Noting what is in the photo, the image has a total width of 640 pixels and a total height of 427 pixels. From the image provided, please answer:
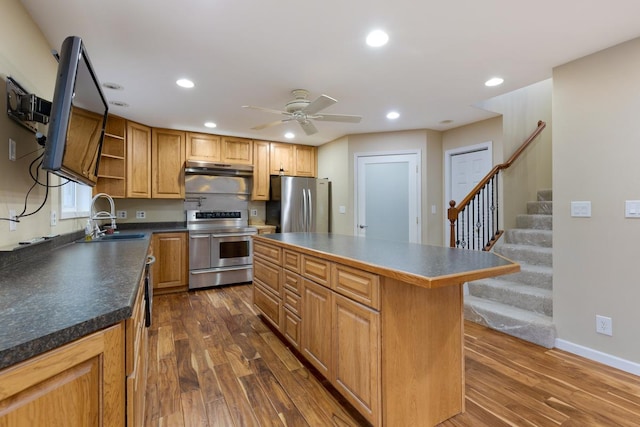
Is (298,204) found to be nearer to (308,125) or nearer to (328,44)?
(308,125)

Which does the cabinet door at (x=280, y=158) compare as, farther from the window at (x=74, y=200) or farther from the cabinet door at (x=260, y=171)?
the window at (x=74, y=200)

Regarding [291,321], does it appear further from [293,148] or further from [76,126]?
[293,148]

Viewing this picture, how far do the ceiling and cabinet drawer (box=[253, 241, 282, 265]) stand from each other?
5.09ft

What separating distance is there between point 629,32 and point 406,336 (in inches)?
100

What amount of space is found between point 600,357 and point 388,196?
9.68ft

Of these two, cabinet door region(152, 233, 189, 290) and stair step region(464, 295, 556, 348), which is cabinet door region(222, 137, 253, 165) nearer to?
cabinet door region(152, 233, 189, 290)

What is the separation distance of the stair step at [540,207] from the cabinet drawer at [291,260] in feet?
11.2

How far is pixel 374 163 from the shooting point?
15.3ft

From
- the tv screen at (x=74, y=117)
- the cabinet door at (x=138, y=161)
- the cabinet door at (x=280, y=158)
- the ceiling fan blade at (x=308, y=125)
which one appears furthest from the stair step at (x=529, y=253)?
the cabinet door at (x=138, y=161)

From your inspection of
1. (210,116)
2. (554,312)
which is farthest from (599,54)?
(210,116)

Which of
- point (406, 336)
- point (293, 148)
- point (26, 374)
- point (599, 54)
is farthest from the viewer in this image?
point (293, 148)

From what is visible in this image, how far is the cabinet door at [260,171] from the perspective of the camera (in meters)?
4.99

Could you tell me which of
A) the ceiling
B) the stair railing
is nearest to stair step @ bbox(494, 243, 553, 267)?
the stair railing

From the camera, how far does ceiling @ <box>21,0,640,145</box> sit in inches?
68.8
